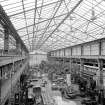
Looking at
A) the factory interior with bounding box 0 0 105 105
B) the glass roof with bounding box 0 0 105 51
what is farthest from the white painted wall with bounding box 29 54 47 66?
the glass roof with bounding box 0 0 105 51

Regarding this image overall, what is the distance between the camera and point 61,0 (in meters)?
9.52

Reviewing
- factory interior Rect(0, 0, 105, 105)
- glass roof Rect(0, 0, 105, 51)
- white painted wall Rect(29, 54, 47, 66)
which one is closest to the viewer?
glass roof Rect(0, 0, 105, 51)

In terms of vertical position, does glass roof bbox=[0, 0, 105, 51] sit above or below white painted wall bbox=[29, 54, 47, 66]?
above

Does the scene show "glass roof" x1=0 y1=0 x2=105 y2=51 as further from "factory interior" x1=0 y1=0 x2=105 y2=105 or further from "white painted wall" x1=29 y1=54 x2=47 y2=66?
"white painted wall" x1=29 y1=54 x2=47 y2=66

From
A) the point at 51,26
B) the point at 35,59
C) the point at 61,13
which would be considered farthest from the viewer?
the point at 35,59

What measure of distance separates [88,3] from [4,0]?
6.60 meters

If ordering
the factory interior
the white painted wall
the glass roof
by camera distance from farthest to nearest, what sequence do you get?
the white painted wall, the factory interior, the glass roof

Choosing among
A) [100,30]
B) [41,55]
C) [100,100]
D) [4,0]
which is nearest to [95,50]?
[100,30]

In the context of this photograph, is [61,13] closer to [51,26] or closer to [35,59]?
[51,26]

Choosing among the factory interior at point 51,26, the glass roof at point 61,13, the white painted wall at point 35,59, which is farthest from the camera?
the white painted wall at point 35,59

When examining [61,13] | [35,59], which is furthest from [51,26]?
[35,59]

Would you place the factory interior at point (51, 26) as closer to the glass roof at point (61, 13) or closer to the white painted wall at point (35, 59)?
the glass roof at point (61, 13)

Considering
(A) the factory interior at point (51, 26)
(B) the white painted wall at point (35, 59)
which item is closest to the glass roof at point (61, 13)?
(A) the factory interior at point (51, 26)

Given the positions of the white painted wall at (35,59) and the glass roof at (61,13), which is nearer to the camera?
the glass roof at (61,13)
